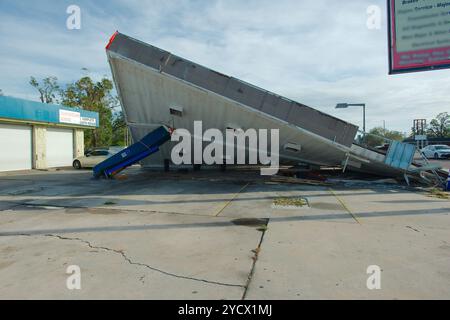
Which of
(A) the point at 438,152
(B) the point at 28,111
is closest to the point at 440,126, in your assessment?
(A) the point at 438,152

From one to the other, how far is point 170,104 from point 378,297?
412 inches

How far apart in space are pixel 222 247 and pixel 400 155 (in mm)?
9744

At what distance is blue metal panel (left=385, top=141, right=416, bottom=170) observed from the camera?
11766 millimetres

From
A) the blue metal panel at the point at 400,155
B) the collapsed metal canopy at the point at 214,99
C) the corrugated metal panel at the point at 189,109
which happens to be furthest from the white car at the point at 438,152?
the collapsed metal canopy at the point at 214,99

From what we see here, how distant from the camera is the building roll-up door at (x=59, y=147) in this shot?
21.8 meters

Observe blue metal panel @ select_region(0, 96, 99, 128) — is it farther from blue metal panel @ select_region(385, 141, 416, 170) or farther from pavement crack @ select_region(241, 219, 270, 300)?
blue metal panel @ select_region(385, 141, 416, 170)

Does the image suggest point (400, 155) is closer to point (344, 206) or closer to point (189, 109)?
point (344, 206)

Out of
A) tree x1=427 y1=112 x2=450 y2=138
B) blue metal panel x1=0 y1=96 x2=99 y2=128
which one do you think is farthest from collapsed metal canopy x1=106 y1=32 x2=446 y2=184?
tree x1=427 y1=112 x2=450 y2=138

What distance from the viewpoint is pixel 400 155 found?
464 inches

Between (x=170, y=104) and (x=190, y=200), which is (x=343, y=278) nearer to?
(x=190, y=200)

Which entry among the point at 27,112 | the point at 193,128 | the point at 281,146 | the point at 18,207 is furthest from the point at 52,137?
the point at 281,146

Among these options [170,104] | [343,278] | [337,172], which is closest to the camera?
[343,278]

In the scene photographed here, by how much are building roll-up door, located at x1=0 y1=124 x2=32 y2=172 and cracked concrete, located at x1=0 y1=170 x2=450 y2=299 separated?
11.2 m

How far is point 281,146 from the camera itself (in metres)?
13.2
